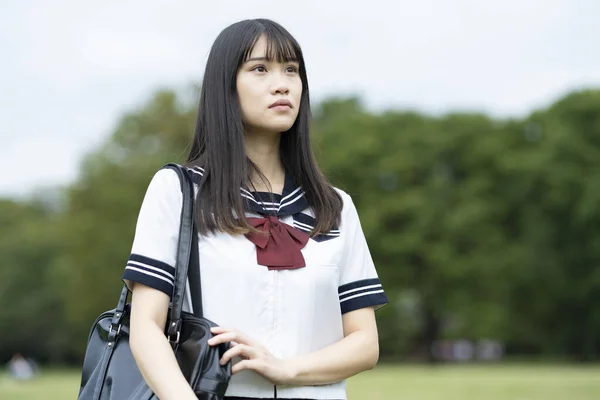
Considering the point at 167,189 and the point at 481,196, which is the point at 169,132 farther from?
the point at 167,189

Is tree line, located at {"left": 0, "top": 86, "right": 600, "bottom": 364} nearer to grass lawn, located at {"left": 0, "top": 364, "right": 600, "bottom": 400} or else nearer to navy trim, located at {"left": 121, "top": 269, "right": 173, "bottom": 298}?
grass lawn, located at {"left": 0, "top": 364, "right": 600, "bottom": 400}

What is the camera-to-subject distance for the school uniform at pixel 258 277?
3.04 meters

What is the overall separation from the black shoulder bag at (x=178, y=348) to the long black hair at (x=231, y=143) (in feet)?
0.31

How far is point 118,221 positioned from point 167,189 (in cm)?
5102

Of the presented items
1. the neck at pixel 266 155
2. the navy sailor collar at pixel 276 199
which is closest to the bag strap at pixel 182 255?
the navy sailor collar at pixel 276 199

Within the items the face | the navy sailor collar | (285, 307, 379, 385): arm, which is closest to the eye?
the face

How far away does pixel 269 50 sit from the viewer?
3.29m

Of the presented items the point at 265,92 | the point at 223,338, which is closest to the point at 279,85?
the point at 265,92

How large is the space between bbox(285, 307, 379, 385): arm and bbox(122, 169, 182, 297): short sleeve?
1.49ft

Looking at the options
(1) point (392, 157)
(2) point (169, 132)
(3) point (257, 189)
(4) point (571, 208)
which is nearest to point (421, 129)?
(1) point (392, 157)

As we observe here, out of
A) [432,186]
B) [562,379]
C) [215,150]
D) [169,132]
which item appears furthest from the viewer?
[169,132]

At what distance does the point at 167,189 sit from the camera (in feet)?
10.2

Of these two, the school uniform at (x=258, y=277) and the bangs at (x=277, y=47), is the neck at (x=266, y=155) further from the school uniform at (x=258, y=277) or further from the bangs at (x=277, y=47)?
the bangs at (x=277, y=47)

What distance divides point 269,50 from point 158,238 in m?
0.72
